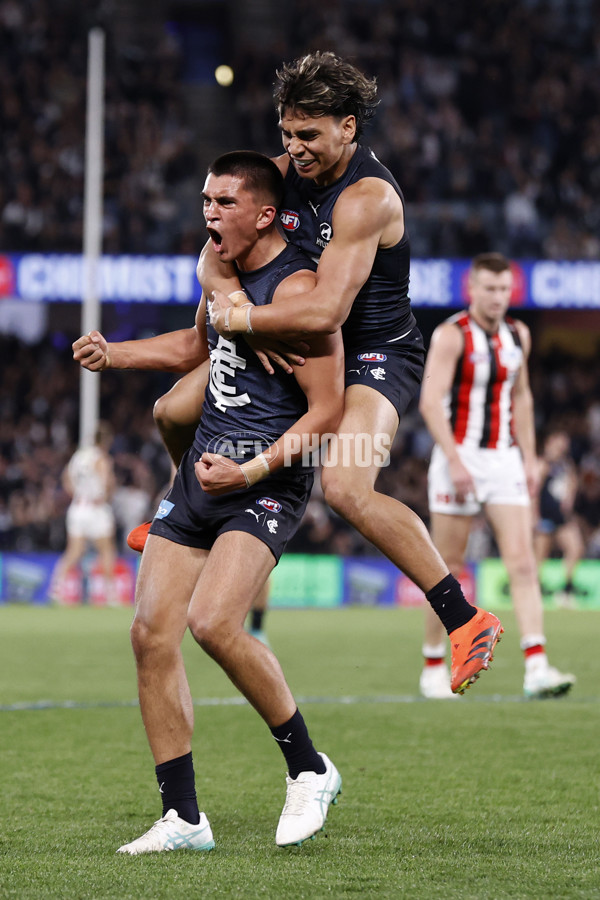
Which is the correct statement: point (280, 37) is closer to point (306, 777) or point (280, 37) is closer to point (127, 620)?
point (127, 620)

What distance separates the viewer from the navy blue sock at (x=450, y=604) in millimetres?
4566

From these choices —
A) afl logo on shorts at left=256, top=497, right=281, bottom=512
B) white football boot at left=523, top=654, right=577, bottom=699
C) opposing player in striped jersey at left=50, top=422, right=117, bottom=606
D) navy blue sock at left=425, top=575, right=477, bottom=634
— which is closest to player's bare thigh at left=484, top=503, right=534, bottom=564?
Result: white football boot at left=523, top=654, right=577, bottom=699

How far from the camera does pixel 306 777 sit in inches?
163

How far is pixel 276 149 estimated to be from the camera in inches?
933

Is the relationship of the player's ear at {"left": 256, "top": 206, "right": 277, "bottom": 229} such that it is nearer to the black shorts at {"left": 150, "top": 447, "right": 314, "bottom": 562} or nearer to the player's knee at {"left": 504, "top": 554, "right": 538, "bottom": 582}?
the black shorts at {"left": 150, "top": 447, "right": 314, "bottom": 562}

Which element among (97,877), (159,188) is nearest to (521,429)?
(97,877)

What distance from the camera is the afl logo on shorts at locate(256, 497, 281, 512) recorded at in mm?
4199

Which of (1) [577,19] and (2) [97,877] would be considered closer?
(2) [97,877]

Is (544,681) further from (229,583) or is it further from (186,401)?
(229,583)

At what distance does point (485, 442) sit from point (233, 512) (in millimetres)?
3991

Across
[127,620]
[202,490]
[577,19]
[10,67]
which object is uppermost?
[577,19]

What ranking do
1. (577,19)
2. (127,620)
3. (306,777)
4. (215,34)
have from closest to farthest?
(306,777) < (127,620) < (577,19) < (215,34)

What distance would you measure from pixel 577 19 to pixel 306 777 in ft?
80.3

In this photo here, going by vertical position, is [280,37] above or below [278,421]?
above
